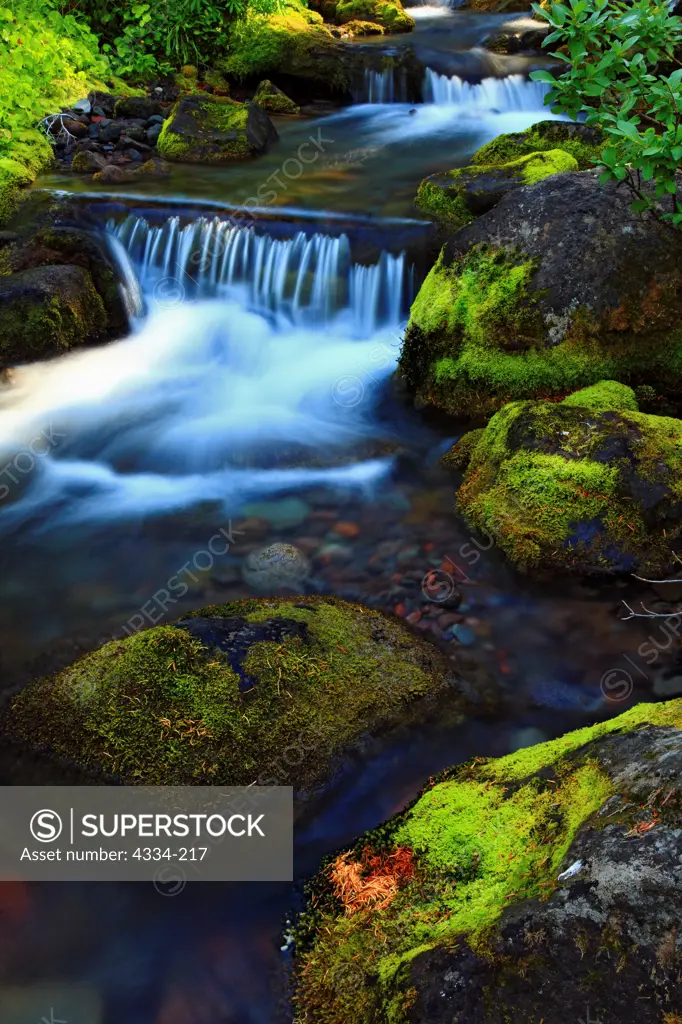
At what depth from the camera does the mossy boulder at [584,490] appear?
4.71 metres

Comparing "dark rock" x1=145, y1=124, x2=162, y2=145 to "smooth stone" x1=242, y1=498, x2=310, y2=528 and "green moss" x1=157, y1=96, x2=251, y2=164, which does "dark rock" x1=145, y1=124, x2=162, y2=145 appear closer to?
"green moss" x1=157, y1=96, x2=251, y2=164

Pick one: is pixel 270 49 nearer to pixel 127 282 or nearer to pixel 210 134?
pixel 210 134

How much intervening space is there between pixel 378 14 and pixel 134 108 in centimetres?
768

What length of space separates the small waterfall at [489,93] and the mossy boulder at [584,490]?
9.26 meters

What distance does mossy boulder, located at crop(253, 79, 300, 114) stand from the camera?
13.3m

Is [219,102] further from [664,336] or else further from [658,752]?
[658,752]

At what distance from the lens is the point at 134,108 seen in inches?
470

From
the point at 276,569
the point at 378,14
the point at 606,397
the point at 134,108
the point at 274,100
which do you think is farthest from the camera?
the point at 378,14

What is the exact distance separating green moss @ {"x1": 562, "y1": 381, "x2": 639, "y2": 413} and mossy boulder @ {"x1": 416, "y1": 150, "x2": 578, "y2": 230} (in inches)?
113

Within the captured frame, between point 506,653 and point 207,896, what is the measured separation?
2024 millimetres

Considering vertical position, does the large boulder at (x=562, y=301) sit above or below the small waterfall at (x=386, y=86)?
below

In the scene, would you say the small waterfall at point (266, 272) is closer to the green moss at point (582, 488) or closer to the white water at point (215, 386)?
the white water at point (215, 386)

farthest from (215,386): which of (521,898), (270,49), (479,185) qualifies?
(270,49)

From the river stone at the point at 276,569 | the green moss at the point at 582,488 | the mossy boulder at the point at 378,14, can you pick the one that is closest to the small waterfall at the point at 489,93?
the mossy boulder at the point at 378,14
